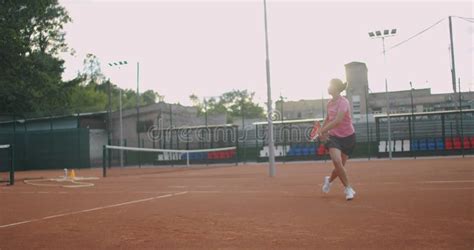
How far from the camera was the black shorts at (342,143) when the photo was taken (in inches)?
244

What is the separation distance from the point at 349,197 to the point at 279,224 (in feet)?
6.28

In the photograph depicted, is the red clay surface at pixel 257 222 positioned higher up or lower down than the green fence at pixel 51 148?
lower down

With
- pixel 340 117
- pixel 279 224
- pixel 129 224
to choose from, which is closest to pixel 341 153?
pixel 340 117

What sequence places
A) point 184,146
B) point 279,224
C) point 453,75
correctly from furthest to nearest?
1. point 453,75
2. point 184,146
3. point 279,224

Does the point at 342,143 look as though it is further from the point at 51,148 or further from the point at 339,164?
the point at 51,148

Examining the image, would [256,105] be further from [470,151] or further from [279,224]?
[279,224]

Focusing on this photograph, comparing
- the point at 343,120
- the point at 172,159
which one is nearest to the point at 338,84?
the point at 343,120

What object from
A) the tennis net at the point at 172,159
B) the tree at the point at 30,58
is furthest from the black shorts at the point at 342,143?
the tennis net at the point at 172,159

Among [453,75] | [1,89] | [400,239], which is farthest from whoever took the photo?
[453,75]

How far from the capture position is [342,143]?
6246 mm

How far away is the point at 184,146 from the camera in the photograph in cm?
3450

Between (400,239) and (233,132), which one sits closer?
(400,239)

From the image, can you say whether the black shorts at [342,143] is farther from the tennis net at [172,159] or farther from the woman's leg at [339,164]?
the tennis net at [172,159]

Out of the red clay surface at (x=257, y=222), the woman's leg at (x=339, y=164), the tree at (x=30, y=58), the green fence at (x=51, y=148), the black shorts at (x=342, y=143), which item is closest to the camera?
the red clay surface at (x=257, y=222)
